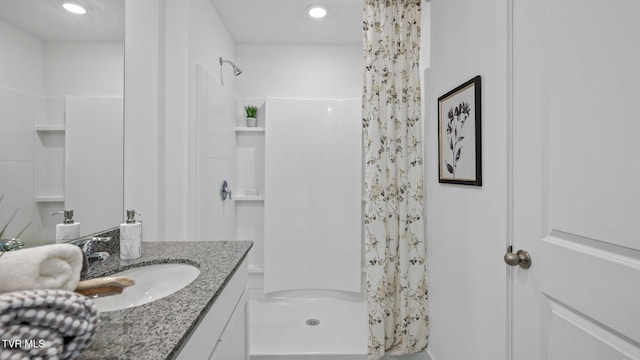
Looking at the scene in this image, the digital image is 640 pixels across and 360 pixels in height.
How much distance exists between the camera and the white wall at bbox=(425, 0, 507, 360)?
113cm

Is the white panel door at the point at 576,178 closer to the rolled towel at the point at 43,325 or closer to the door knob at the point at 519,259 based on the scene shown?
the door knob at the point at 519,259

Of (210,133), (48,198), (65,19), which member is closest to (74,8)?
(65,19)

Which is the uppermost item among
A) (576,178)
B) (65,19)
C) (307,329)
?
(65,19)

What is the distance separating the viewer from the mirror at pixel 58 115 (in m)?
0.83

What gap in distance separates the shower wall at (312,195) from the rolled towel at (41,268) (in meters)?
2.00

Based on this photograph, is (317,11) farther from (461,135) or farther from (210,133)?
(461,135)

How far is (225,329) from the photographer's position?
0.94 meters

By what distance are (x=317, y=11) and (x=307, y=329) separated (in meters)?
2.47

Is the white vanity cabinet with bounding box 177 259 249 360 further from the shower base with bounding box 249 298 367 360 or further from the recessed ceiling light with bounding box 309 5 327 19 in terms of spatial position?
the recessed ceiling light with bounding box 309 5 327 19

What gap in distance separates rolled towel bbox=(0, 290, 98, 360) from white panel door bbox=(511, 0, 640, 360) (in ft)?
3.78

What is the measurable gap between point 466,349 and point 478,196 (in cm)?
78

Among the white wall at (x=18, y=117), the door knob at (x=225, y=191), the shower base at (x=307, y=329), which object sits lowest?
the shower base at (x=307, y=329)

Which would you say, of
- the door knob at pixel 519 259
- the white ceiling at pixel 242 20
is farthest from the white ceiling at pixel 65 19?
the door knob at pixel 519 259

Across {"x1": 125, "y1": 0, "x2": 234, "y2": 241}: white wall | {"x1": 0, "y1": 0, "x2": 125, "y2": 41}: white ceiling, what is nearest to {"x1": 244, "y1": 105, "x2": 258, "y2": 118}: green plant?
{"x1": 125, "y1": 0, "x2": 234, "y2": 241}: white wall
